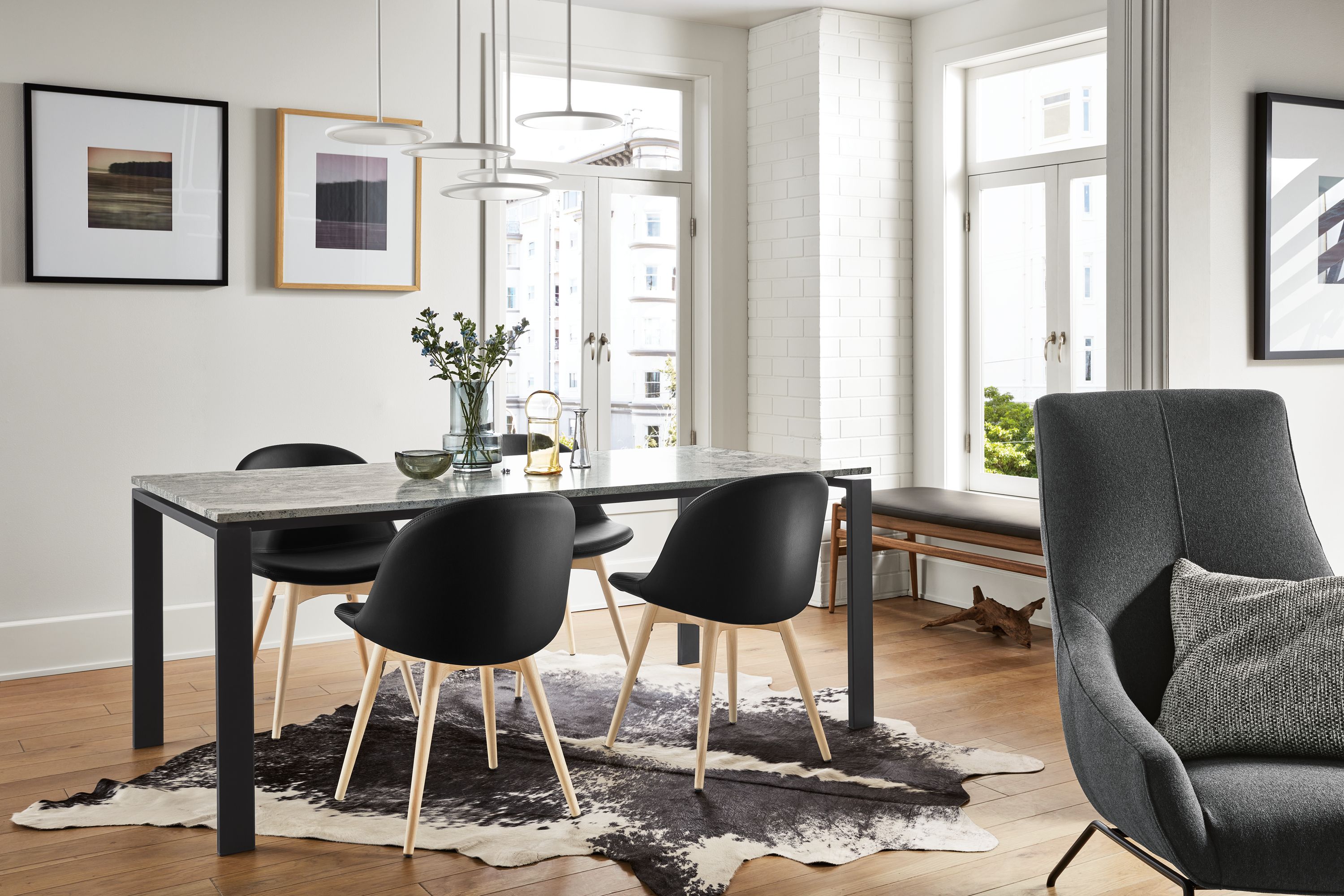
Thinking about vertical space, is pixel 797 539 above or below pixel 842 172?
below

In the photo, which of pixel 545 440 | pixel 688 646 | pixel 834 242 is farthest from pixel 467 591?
pixel 834 242

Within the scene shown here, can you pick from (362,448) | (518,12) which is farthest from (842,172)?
(362,448)

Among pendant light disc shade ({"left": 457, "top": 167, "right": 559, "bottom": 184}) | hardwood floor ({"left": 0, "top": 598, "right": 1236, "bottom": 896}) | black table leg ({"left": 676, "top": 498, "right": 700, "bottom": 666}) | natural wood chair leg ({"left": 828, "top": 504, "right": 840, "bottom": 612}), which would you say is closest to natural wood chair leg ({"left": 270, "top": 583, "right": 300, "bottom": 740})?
hardwood floor ({"left": 0, "top": 598, "right": 1236, "bottom": 896})

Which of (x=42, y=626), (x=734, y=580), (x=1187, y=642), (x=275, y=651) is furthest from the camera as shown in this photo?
(x=275, y=651)

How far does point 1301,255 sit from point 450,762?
3.23m

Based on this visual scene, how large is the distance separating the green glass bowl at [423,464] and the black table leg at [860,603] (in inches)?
48.5

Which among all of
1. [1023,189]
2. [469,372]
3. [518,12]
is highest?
[518,12]

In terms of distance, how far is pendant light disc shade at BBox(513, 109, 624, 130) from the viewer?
3.28 meters

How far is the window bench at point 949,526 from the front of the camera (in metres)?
4.82

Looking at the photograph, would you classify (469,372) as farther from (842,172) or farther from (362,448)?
(842,172)

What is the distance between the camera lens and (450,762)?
3369 mm

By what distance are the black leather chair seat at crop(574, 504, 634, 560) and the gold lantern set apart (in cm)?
37

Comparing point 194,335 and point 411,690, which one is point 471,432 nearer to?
point 411,690

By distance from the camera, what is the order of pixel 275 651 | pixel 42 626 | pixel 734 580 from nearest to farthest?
pixel 734 580
pixel 42 626
pixel 275 651
